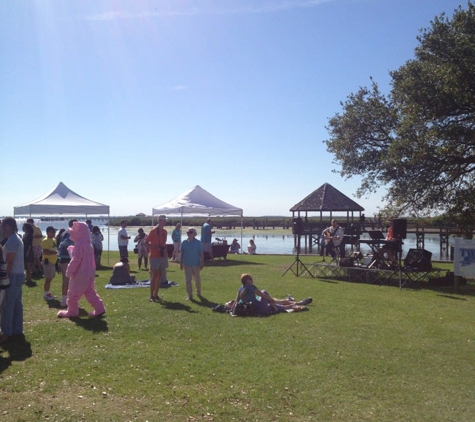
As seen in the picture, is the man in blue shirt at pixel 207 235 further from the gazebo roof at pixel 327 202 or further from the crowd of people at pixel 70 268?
the gazebo roof at pixel 327 202

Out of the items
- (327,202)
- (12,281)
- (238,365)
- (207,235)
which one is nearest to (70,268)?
(12,281)

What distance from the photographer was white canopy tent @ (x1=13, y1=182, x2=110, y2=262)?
66.5 feet

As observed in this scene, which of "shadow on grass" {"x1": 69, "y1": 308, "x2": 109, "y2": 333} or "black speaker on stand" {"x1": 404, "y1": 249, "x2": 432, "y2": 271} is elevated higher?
"black speaker on stand" {"x1": 404, "y1": 249, "x2": 432, "y2": 271}

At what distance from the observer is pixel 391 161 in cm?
1606

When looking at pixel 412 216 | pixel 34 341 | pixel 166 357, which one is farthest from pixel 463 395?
pixel 412 216

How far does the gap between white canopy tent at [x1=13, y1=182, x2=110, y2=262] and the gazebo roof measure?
47.9ft

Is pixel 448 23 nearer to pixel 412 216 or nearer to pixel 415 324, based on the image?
pixel 412 216

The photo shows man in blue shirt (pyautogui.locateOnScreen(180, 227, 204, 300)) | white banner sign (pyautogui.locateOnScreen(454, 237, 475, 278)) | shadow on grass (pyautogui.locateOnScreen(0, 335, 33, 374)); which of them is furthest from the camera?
white banner sign (pyautogui.locateOnScreen(454, 237, 475, 278))

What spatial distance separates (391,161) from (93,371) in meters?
12.7

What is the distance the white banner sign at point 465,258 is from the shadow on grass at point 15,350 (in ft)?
37.1

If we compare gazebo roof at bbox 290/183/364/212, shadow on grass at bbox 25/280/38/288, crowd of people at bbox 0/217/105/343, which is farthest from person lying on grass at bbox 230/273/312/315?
gazebo roof at bbox 290/183/364/212

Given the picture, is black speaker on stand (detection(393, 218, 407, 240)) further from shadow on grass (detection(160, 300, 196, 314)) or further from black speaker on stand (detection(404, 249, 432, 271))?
shadow on grass (detection(160, 300, 196, 314))

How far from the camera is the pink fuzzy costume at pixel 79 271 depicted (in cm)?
876

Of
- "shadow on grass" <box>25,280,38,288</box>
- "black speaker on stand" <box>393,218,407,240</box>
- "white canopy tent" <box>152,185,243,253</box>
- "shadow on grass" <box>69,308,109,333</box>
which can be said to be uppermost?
"white canopy tent" <box>152,185,243,253</box>
